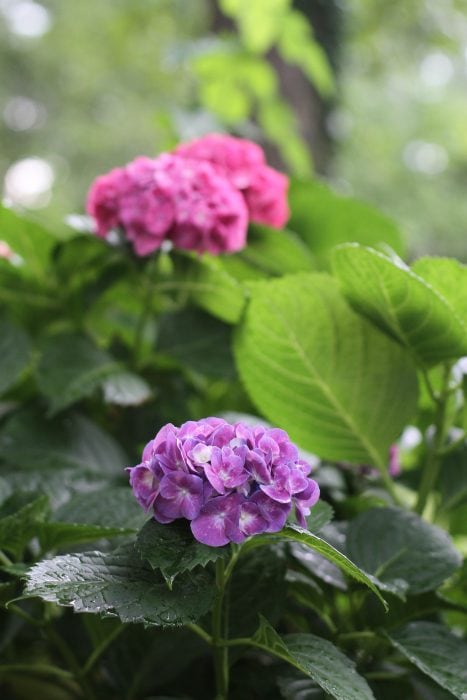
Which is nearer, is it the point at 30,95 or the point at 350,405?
the point at 350,405

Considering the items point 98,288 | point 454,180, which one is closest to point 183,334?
point 98,288

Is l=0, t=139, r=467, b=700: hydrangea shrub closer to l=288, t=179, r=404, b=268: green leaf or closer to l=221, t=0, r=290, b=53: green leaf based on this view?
l=288, t=179, r=404, b=268: green leaf

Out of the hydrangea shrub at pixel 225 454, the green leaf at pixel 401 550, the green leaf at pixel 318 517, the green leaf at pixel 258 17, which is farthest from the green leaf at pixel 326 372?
the green leaf at pixel 258 17

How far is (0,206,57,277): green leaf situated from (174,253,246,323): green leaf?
0.55ft

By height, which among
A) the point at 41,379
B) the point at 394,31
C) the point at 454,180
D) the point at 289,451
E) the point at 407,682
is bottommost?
the point at 454,180

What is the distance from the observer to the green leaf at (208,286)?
854 millimetres

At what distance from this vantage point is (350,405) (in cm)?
76

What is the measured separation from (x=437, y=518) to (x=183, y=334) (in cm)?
35

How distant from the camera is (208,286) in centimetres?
90

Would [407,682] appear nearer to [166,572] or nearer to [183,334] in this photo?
[166,572]

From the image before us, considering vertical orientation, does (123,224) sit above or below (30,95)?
above

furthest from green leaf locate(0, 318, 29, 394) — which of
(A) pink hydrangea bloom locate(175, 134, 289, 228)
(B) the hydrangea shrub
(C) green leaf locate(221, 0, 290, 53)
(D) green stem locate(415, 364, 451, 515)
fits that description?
(C) green leaf locate(221, 0, 290, 53)

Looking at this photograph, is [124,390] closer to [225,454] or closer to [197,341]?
[197,341]

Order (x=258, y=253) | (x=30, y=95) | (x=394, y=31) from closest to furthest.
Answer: (x=258, y=253) → (x=394, y=31) → (x=30, y=95)
